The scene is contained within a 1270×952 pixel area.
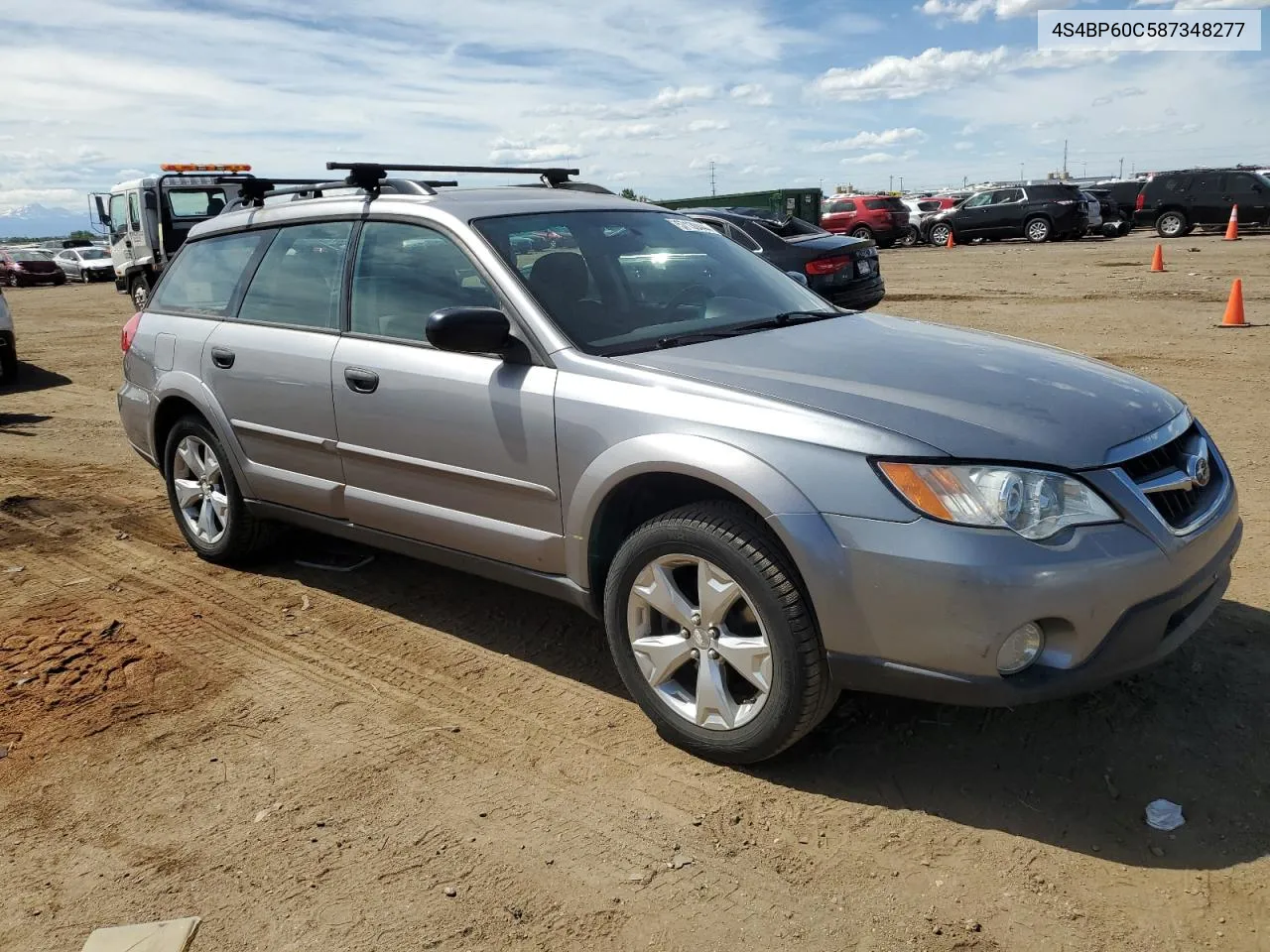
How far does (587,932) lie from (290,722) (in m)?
1.57

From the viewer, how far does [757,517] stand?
3066 mm

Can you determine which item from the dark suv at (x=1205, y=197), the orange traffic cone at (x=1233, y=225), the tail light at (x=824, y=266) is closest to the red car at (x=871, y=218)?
the dark suv at (x=1205, y=197)

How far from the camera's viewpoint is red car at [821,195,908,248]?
103ft

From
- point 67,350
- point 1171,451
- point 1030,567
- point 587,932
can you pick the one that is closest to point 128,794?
point 587,932

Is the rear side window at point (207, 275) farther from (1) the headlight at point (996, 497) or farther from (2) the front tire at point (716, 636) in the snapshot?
(1) the headlight at point (996, 497)

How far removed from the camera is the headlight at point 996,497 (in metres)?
2.75

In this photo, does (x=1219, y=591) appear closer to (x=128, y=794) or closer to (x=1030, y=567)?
(x=1030, y=567)

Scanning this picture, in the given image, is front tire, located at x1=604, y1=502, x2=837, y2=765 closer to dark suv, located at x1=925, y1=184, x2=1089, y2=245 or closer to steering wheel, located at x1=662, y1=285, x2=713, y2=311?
steering wheel, located at x1=662, y1=285, x2=713, y2=311

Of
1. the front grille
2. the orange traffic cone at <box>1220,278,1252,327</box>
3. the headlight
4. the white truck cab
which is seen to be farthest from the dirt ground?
the white truck cab

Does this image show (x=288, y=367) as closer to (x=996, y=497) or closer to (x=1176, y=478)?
(x=996, y=497)

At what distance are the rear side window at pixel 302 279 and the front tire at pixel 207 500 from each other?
70 cm

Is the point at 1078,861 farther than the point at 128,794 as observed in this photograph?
No

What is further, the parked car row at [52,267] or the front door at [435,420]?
the parked car row at [52,267]

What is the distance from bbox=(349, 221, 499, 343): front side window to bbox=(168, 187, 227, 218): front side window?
1610 cm
